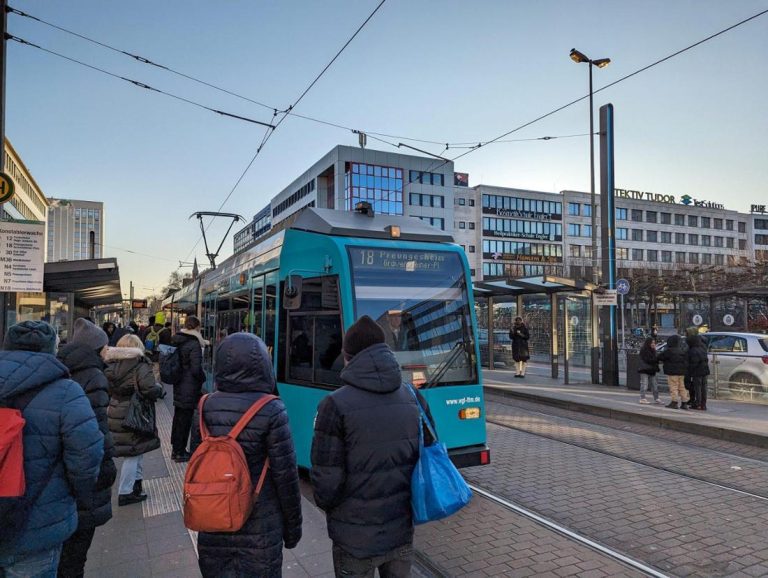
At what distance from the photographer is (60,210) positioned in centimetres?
10581

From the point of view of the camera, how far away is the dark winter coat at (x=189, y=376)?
7078mm

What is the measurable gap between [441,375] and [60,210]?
390 ft

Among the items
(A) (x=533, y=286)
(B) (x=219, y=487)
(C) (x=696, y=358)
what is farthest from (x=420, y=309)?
(A) (x=533, y=286)

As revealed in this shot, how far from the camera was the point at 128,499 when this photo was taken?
5422 millimetres

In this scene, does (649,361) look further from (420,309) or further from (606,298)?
(420,309)

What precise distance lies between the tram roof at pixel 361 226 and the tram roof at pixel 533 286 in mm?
9395

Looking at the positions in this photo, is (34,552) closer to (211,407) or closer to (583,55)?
(211,407)

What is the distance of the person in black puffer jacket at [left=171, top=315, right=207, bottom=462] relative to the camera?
709cm

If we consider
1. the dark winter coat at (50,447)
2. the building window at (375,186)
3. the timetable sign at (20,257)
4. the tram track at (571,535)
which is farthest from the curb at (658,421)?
the building window at (375,186)

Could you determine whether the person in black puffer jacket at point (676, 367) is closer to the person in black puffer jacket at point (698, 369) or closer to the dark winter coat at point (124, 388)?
the person in black puffer jacket at point (698, 369)

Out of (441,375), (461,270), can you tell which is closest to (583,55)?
(461,270)

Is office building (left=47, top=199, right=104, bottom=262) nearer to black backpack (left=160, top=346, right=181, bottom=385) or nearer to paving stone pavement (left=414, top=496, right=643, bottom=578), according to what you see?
black backpack (left=160, top=346, right=181, bottom=385)

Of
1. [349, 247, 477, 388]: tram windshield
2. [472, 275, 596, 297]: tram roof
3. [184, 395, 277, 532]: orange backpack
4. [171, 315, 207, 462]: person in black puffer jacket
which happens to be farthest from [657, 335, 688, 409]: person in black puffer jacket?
[184, 395, 277, 532]: orange backpack

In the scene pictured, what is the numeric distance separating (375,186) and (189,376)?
188 ft
